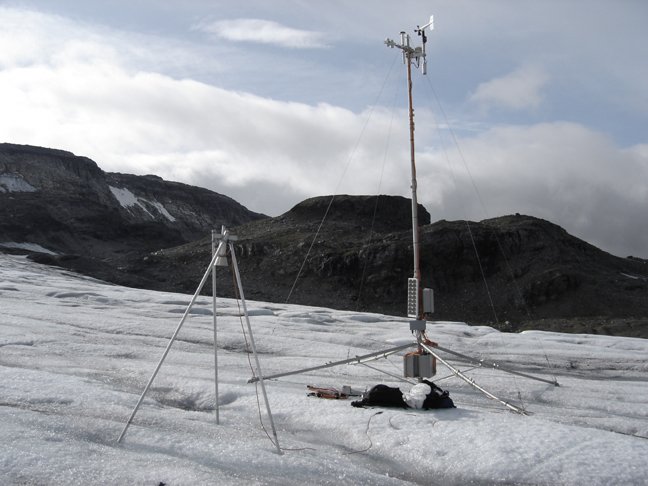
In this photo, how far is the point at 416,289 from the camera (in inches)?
543

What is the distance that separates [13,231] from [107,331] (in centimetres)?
7125

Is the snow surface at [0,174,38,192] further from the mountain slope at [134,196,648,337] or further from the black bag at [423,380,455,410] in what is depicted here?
the black bag at [423,380,455,410]

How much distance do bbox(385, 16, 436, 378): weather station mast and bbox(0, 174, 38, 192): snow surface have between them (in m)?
109

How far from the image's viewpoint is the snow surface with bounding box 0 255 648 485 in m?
8.47

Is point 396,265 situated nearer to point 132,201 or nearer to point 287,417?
point 287,417

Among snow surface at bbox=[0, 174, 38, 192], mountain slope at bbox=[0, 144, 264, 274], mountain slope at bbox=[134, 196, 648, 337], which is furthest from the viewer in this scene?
snow surface at bbox=[0, 174, 38, 192]

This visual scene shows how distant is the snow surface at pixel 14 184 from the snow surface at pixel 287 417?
3920 inches

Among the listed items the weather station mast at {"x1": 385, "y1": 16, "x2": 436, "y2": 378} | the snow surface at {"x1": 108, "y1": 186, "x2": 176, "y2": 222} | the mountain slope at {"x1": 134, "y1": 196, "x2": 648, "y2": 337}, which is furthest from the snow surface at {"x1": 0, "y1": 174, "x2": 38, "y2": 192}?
the weather station mast at {"x1": 385, "y1": 16, "x2": 436, "y2": 378}

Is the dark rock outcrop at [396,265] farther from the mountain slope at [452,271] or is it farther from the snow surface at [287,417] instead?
the snow surface at [287,417]

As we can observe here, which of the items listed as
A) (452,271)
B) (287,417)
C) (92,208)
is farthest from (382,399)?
(92,208)

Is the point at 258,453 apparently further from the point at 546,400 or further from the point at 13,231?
the point at 13,231

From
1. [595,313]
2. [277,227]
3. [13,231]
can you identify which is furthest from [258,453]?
[13,231]

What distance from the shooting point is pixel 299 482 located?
8.30 meters

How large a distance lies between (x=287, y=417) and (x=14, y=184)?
115240mm
